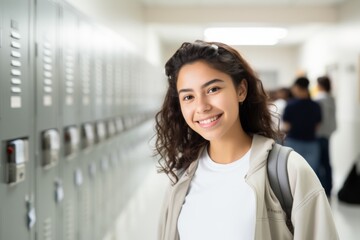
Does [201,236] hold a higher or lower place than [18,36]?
lower

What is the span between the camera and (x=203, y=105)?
1.43 meters

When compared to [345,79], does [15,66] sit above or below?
below

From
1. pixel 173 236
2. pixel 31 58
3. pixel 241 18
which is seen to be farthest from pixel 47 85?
pixel 241 18

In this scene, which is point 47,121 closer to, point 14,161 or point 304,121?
point 14,161

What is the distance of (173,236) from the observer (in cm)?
155

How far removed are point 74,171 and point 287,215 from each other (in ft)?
5.30

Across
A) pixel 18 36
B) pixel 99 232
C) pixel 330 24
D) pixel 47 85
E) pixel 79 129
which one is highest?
pixel 330 24

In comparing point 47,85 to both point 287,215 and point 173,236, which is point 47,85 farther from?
point 287,215

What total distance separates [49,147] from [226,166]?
99cm

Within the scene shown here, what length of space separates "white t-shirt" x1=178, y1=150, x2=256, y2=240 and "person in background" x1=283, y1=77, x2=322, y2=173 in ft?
11.8

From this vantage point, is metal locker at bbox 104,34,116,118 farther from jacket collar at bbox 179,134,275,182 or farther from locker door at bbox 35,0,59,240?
jacket collar at bbox 179,134,275,182

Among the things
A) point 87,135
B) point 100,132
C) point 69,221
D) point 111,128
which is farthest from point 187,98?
point 111,128

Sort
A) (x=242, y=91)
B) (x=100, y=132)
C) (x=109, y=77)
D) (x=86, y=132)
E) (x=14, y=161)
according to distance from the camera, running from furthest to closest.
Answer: (x=109, y=77) → (x=100, y=132) → (x=86, y=132) → (x=14, y=161) → (x=242, y=91)

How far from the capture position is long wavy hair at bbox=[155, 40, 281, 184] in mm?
1491
